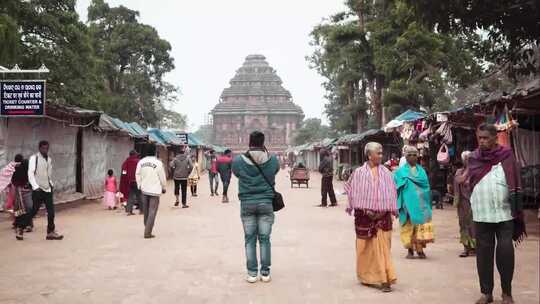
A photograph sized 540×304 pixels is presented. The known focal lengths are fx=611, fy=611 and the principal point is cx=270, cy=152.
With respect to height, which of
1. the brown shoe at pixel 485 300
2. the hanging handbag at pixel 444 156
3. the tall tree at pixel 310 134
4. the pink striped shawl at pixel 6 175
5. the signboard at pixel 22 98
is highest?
the tall tree at pixel 310 134

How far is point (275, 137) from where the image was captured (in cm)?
8456

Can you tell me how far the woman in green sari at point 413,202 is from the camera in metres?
7.30

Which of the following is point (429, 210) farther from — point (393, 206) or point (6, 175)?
point (6, 175)

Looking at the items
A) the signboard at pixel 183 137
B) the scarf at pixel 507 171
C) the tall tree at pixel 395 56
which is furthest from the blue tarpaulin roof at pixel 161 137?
the scarf at pixel 507 171

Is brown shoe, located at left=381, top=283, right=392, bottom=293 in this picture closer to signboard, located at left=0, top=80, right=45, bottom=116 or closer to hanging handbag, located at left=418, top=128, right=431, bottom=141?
signboard, located at left=0, top=80, right=45, bottom=116

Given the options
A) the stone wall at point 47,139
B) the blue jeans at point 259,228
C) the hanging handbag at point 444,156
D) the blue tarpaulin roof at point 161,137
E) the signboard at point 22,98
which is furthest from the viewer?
the blue tarpaulin roof at point 161,137

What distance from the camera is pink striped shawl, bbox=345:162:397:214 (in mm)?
5938

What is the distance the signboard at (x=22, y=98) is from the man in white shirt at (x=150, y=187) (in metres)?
2.92

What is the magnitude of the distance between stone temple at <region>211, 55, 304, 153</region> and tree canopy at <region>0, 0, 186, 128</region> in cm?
3118

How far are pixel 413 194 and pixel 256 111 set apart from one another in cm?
7714

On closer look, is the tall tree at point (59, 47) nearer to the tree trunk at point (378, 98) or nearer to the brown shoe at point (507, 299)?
the tree trunk at point (378, 98)

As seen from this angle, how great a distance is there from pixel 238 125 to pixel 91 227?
74.1 meters

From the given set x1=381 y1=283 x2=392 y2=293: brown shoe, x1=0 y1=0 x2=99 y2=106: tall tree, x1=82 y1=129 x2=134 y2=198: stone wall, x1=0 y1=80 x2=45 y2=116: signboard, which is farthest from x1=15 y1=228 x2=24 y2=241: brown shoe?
x1=0 y1=0 x2=99 y2=106: tall tree

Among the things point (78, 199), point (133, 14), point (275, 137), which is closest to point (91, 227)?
point (78, 199)
